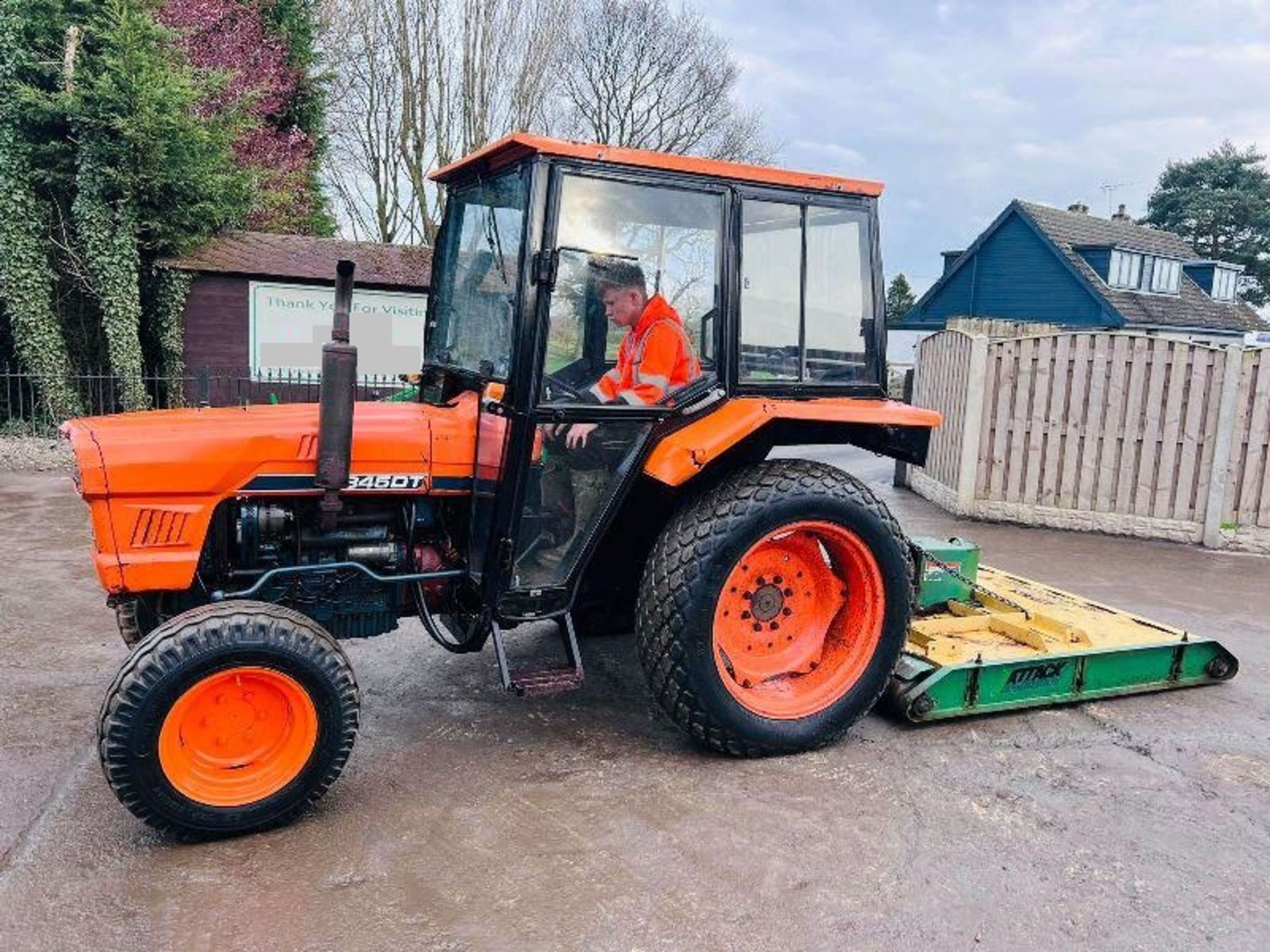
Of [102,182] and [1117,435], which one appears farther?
[102,182]

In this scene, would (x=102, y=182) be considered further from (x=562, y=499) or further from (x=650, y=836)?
(x=650, y=836)

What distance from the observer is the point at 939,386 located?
9.88 m

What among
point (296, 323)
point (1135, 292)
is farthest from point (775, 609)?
point (1135, 292)

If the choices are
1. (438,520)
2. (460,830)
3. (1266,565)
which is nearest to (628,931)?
(460,830)

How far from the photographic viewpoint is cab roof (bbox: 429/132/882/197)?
3.39m

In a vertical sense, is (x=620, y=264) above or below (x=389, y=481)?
above

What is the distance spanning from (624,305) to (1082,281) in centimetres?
2678

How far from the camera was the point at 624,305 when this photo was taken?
3.70 meters

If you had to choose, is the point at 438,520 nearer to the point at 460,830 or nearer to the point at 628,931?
the point at 460,830

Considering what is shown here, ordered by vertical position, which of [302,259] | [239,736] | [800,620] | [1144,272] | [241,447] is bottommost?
[239,736]

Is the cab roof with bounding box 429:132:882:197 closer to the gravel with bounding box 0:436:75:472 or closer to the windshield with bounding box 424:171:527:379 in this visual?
the windshield with bounding box 424:171:527:379

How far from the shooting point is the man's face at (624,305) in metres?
3.67

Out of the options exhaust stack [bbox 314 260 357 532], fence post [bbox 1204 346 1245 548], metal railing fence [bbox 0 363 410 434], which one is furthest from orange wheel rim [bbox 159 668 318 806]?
metal railing fence [bbox 0 363 410 434]

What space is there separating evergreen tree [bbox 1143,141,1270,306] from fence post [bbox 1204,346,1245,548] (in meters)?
39.7
